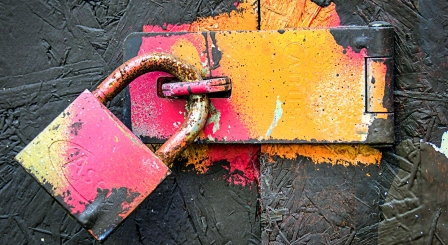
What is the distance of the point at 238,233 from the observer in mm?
792

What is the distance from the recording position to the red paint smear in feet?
2.03

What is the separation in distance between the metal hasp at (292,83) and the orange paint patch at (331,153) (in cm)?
4

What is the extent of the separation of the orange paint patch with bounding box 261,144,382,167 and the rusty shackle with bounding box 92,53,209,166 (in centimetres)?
17

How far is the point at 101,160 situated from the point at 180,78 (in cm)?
19

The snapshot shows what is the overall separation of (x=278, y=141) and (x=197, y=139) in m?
0.15

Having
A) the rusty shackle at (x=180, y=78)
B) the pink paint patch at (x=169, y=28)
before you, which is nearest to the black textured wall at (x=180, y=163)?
the pink paint patch at (x=169, y=28)

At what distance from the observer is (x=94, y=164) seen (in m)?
0.62

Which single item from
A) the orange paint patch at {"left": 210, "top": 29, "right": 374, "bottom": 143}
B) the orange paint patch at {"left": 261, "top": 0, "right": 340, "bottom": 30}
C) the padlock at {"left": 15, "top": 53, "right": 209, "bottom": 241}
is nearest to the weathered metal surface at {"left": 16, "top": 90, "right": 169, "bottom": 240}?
the padlock at {"left": 15, "top": 53, "right": 209, "bottom": 241}

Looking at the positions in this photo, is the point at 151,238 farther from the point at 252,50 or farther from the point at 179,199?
the point at 252,50

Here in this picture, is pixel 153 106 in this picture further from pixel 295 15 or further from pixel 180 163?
pixel 295 15

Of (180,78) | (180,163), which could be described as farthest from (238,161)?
(180,78)

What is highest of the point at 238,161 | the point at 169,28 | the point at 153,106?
the point at 169,28

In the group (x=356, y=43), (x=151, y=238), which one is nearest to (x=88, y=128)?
(x=151, y=238)

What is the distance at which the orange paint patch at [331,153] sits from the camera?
2.39 feet
